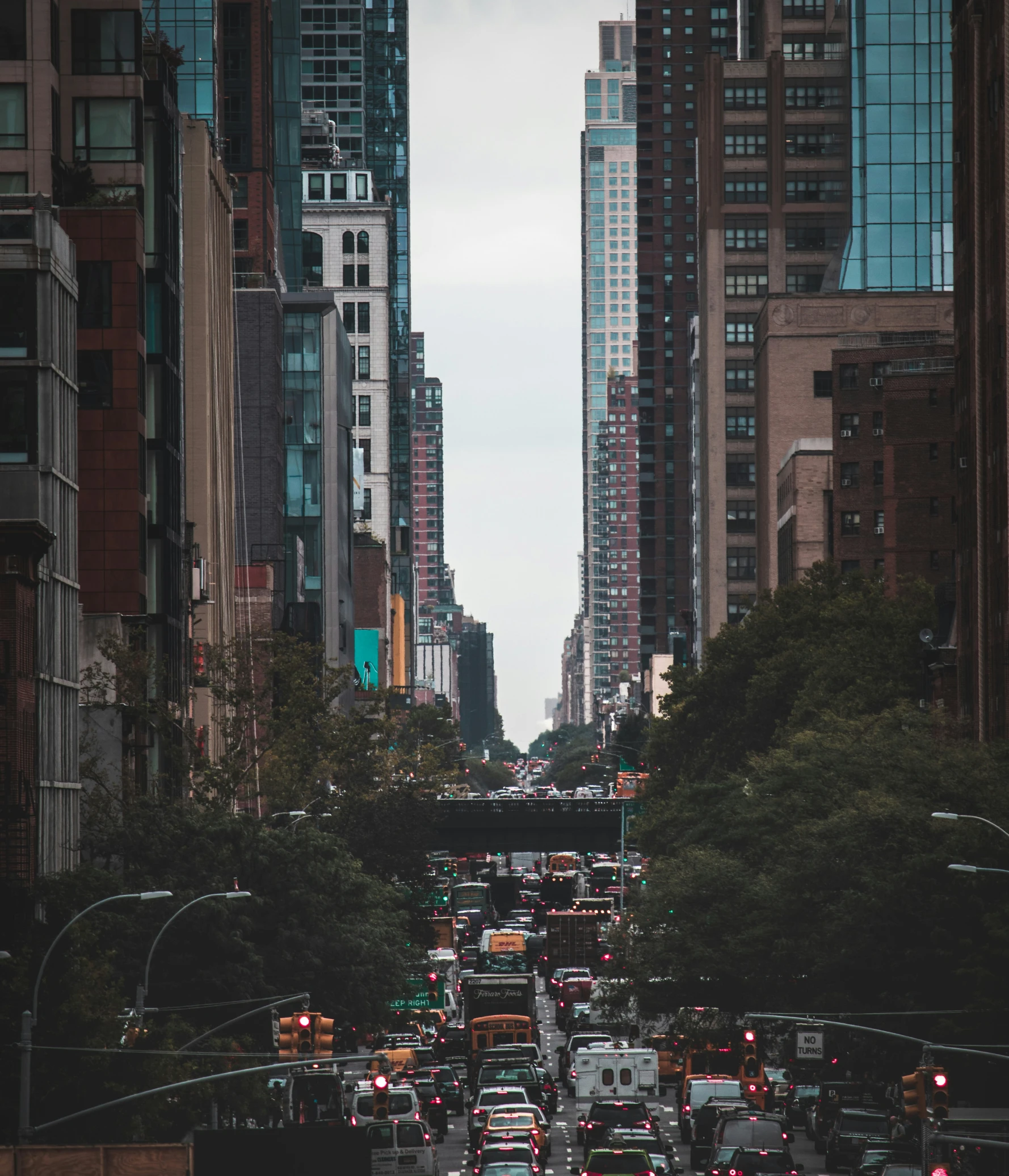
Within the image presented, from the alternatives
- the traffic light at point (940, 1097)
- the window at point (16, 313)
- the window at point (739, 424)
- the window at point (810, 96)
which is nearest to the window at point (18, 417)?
the window at point (16, 313)

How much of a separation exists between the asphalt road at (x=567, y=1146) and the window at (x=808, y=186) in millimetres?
109965

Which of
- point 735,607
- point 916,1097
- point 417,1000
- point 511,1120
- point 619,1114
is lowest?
point 417,1000

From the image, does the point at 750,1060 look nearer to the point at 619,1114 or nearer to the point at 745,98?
the point at 619,1114

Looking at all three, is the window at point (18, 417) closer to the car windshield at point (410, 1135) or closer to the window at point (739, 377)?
the car windshield at point (410, 1135)

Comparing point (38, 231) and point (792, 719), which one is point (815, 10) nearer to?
point (792, 719)

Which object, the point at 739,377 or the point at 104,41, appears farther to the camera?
the point at 739,377

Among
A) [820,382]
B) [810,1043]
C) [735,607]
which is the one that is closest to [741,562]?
[735,607]

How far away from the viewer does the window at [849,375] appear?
421 feet

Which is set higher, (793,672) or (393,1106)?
(793,672)

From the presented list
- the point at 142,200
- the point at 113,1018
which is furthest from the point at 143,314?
the point at 113,1018

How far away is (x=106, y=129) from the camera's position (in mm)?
80000

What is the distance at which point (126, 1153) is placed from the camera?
33.3 metres

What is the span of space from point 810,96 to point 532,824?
70.3m

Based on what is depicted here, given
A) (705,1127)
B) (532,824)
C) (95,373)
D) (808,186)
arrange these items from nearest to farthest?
(705,1127), (95,373), (532,824), (808,186)
